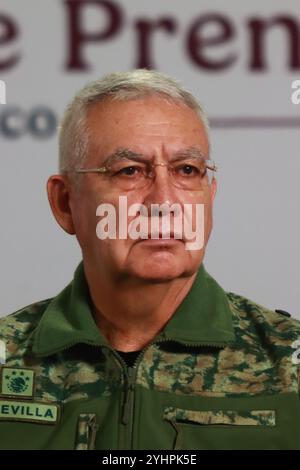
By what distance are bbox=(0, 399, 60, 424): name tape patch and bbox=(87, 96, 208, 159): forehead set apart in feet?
1.29

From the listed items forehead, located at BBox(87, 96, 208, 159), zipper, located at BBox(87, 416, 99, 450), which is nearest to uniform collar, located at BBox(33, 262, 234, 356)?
zipper, located at BBox(87, 416, 99, 450)

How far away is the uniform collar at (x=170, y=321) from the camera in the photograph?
1.37 m

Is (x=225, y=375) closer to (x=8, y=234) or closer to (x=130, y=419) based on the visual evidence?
(x=130, y=419)

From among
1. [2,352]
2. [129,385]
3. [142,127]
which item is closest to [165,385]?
[129,385]

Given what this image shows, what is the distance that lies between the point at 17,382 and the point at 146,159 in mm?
405

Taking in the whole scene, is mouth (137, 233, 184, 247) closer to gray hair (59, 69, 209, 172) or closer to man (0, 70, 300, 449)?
man (0, 70, 300, 449)

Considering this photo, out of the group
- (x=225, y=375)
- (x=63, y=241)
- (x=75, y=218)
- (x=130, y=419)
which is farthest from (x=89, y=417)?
(x=63, y=241)

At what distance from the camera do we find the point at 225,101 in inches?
67.9

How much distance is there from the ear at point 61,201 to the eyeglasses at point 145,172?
11cm

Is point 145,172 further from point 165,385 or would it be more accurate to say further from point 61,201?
point 165,385

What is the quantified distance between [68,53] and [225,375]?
29.1 inches

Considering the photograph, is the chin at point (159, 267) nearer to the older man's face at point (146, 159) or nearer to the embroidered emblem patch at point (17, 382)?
the older man's face at point (146, 159)

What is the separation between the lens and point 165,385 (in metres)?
1.34

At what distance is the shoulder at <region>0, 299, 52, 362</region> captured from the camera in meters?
1.44
